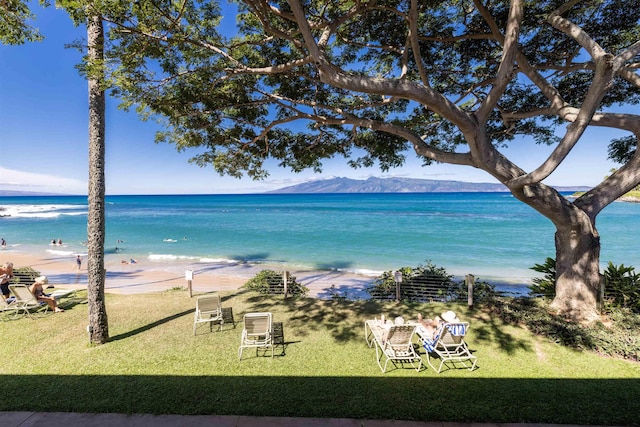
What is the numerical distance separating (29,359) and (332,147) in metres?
9.63

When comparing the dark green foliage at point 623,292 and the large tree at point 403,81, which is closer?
Result: the large tree at point 403,81

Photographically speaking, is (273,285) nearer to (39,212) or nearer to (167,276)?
(167,276)

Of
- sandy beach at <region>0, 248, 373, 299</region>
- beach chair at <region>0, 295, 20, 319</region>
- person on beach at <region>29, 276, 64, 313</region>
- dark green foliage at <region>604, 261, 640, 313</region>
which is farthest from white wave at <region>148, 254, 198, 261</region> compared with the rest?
dark green foliage at <region>604, 261, 640, 313</region>

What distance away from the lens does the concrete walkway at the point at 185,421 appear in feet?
12.7

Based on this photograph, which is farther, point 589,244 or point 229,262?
point 229,262

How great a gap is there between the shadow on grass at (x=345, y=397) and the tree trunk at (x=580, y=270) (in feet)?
8.10

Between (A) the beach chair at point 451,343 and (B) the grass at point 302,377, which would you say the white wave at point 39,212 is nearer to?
(B) the grass at point 302,377

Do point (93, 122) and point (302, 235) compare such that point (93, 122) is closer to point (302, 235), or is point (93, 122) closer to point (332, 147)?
point (332, 147)

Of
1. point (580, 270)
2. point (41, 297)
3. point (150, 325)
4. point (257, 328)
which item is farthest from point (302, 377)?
point (41, 297)

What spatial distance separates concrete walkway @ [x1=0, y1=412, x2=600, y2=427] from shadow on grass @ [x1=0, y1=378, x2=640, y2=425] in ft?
0.31

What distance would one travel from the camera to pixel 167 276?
18.2 metres

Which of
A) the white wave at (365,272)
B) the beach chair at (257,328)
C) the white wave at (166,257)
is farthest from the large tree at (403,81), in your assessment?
the white wave at (166,257)

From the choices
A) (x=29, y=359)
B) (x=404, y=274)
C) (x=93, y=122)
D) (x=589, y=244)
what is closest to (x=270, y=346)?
(x=29, y=359)

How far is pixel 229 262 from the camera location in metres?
23.3
